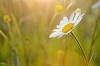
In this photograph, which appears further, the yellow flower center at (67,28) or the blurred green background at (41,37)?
the blurred green background at (41,37)

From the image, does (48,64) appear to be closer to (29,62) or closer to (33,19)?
(29,62)

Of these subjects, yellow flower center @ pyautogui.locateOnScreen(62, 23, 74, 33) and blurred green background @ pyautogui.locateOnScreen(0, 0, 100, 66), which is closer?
yellow flower center @ pyautogui.locateOnScreen(62, 23, 74, 33)

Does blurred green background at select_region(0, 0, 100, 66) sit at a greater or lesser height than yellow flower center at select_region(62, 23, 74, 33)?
greater

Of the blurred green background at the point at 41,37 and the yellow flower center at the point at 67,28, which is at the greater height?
the blurred green background at the point at 41,37

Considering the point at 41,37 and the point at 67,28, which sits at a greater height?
the point at 41,37

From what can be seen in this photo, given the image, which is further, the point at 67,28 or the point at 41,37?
the point at 41,37

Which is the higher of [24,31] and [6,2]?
[6,2]

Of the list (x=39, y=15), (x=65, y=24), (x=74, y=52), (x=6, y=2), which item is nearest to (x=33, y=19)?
(x=39, y=15)

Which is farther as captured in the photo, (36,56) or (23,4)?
(23,4)
